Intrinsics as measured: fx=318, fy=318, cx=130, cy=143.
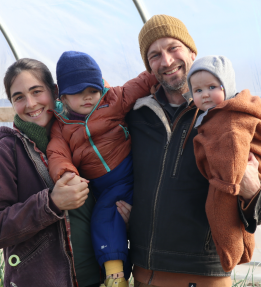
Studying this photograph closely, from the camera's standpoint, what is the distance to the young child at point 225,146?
1.76 metres

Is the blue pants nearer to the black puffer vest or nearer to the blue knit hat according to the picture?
the black puffer vest

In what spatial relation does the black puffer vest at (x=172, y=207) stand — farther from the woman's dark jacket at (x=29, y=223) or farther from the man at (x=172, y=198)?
the woman's dark jacket at (x=29, y=223)

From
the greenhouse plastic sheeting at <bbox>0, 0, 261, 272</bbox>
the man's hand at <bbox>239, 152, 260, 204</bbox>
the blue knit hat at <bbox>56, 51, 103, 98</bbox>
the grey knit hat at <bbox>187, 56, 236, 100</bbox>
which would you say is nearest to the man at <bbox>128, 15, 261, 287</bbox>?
the man's hand at <bbox>239, 152, 260, 204</bbox>

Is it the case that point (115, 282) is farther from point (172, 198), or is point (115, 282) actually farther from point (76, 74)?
point (76, 74)

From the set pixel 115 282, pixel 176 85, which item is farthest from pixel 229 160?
pixel 115 282

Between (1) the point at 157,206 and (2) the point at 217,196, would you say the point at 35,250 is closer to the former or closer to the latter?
(1) the point at 157,206

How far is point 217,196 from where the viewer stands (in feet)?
6.04

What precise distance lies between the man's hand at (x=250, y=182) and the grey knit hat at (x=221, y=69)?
0.45 meters

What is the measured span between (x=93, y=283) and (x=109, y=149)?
98 cm

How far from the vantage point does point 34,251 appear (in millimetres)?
2146

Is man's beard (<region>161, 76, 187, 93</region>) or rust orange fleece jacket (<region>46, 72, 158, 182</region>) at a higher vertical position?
man's beard (<region>161, 76, 187, 93</region>)

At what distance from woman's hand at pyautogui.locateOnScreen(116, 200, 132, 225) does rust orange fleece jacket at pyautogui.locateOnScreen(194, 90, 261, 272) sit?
70 centimetres

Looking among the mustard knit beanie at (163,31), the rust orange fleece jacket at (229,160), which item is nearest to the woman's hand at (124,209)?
the rust orange fleece jacket at (229,160)

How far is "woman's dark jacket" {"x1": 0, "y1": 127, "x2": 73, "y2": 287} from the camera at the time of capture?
2066 millimetres
